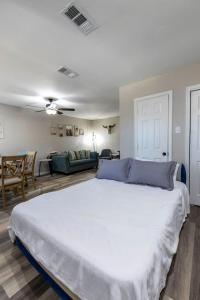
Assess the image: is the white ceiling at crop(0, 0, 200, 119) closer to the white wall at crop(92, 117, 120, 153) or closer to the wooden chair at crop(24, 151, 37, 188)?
the wooden chair at crop(24, 151, 37, 188)

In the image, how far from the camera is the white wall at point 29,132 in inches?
190

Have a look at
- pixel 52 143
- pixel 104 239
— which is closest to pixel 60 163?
pixel 52 143

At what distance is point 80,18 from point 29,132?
4.55 meters

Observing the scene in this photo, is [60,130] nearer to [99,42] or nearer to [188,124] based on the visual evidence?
[99,42]

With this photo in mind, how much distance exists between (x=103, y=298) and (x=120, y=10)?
7.41ft

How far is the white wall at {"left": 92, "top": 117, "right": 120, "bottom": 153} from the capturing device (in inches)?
296

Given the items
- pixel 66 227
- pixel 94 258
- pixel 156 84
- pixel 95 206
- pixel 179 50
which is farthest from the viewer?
pixel 156 84

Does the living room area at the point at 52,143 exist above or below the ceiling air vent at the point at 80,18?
below

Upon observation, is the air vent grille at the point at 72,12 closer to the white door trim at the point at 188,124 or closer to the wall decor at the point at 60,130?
the white door trim at the point at 188,124

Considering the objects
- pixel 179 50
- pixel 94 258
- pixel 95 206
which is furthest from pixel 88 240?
pixel 179 50

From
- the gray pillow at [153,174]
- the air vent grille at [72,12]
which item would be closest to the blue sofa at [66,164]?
the gray pillow at [153,174]

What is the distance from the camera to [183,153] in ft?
9.15

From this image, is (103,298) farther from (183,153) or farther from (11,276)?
(183,153)

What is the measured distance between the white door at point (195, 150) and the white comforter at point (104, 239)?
1.15 meters
